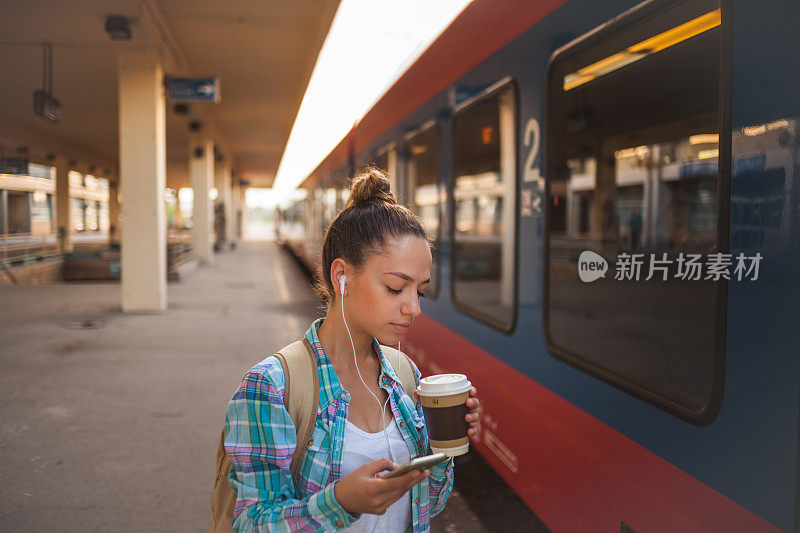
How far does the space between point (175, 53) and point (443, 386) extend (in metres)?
10.7

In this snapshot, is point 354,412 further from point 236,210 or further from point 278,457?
point 236,210

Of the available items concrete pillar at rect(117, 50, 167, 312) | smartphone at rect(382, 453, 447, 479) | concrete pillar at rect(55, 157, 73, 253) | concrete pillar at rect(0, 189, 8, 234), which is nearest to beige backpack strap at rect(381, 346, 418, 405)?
smartphone at rect(382, 453, 447, 479)

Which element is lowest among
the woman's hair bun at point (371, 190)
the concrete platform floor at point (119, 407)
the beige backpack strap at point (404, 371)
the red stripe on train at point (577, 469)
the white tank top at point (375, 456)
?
the concrete platform floor at point (119, 407)

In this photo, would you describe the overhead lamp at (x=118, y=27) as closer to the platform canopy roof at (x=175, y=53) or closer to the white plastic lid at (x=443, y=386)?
the platform canopy roof at (x=175, y=53)

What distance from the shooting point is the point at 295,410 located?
1.46 meters

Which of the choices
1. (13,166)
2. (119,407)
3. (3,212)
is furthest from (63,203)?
(119,407)

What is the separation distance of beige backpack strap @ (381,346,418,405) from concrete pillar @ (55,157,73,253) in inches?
1064

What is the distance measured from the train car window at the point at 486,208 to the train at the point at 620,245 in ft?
0.06

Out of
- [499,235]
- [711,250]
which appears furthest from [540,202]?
[711,250]

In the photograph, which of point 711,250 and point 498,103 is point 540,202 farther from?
point 711,250

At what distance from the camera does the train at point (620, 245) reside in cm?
168

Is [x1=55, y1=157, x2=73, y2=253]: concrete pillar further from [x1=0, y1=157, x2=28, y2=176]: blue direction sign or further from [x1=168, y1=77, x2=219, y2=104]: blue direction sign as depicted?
[x1=168, y1=77, x2=219, y2=104]: blue direction sign

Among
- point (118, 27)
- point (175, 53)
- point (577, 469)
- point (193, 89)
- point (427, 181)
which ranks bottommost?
point (577, 469)

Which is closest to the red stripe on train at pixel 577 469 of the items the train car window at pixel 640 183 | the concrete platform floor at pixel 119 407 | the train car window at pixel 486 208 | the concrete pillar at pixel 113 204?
the train car window at pixel 640 183
